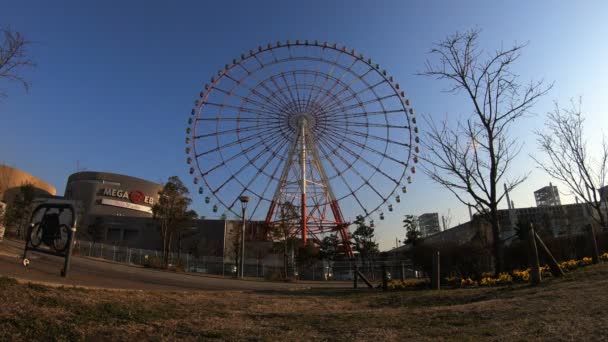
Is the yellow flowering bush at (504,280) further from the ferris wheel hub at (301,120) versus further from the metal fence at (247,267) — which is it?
the ferris wheel hub at (301,120)

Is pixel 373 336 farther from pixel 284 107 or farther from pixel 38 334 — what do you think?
pixel 284 107

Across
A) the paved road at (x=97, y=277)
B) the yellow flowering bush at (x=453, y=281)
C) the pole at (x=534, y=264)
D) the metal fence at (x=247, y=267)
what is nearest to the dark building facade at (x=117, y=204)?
the metal fence at (x=247, y=267)

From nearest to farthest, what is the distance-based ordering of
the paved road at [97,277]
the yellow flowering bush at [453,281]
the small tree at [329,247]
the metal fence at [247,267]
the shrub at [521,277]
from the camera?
the paved road at [97,277], the shrub at [521,277], the yellow flowering bush at [453,281], the metal fence at [247,267], the small tree at [329,247]

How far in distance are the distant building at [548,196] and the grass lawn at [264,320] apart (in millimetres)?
171669

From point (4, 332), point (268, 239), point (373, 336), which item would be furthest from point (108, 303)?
point (268, 239)

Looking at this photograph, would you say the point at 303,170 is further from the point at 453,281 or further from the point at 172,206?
the point at 453,281

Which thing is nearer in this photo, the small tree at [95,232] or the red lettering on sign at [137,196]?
the small tree at [95,232]

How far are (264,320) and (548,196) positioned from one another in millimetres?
179767

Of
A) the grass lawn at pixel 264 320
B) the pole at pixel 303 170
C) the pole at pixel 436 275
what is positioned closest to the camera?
the grass lawn at pixel 264 320

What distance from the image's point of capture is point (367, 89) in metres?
38.3

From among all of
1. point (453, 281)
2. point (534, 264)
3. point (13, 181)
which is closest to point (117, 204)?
point (13, 181)

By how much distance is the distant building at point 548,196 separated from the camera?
6191 inches

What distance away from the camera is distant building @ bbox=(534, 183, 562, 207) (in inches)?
6191

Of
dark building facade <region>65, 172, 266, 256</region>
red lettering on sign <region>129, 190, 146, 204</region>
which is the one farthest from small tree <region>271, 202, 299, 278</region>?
red lettering on sign <region>129, 190, 146, 204</region>
